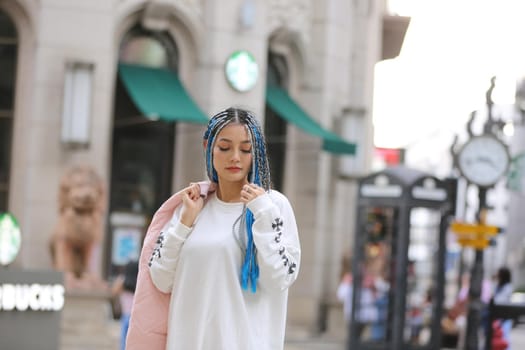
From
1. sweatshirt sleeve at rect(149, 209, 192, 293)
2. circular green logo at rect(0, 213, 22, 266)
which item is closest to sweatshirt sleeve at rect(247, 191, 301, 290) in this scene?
sweatshirt sleeve at rect(149, 209, 192, 293)

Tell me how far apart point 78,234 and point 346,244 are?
7814 mm

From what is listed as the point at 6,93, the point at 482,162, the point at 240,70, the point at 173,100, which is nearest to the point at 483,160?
the point at 482,162

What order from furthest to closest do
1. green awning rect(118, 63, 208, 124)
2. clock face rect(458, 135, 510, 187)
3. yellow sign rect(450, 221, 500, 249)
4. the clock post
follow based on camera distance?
green awning rect(118, 63, 208, 124)
clock face rect(458, 135, 510, 187)
the clock post
yellow sign rect(450, 221, 500, 249)

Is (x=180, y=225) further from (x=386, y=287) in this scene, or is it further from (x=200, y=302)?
(x=386, y=287)

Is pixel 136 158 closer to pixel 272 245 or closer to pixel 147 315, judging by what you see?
pixel 147 315

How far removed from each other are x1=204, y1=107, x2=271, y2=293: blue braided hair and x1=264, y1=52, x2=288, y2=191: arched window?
1901 cm

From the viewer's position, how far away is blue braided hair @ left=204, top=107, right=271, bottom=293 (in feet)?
15.9

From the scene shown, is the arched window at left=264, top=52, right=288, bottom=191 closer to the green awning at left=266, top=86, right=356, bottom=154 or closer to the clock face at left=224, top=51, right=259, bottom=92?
the green awning at left=266, top=86, right=356, bottom=154

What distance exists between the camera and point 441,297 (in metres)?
20.0

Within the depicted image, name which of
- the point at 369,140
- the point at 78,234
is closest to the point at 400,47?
the point at 369,140

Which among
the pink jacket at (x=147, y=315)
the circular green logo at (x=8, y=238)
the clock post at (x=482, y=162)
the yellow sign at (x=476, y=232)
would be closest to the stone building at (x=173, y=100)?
the clock post at (x=482, y=162)

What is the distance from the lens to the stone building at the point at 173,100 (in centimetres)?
2003

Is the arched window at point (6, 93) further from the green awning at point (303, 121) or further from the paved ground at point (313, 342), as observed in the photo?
the paved ground at point (313, 342)

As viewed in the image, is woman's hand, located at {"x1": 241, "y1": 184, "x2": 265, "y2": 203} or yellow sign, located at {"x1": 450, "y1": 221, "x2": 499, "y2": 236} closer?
woman's hand, located at {"x1": 241, "y1": 184, "x2": 265, "y2": 203}
